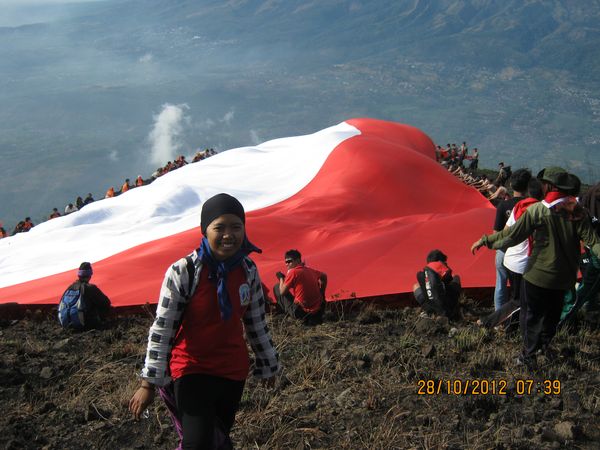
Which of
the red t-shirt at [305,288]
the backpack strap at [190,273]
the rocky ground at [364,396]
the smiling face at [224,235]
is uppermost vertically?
the smiling face at [224,235]

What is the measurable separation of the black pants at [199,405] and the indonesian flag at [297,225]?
3.94m

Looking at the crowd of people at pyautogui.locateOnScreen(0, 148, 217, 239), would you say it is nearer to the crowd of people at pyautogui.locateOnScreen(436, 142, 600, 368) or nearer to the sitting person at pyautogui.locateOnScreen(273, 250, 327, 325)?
the sitting person at pyautogui.locateOnScreen(273, 250, 327, 325)

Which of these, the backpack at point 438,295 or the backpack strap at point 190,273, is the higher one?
the backpack strap at point 190,273

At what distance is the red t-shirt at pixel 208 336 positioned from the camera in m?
2.48

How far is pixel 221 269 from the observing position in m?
2.48

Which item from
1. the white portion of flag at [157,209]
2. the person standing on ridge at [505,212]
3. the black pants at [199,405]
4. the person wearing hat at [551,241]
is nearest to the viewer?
the black pants at [199,405]

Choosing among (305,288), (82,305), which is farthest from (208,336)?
(82,305)

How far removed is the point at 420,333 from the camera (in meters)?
4.88

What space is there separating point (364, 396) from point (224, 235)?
5.38 ft

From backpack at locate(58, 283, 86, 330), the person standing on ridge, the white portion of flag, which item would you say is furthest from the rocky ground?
the white portion of flag

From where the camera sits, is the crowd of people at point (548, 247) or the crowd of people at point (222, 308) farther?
the crowd of people at point (548, 247)

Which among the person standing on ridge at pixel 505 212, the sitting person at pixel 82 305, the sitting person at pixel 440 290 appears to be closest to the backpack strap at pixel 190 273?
the person standing on ridge at pixel 505 212

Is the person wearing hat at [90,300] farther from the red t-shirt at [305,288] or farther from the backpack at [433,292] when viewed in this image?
the backpack at [433,292]

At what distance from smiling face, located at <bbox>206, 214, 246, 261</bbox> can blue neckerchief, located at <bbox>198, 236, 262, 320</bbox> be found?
0.02 m
